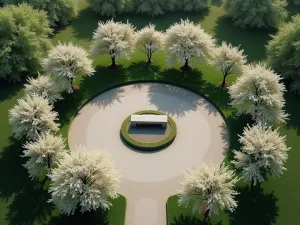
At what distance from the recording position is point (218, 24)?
72.3 m

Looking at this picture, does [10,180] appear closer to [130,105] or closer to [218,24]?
[130,105]

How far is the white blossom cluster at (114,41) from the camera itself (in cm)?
5562

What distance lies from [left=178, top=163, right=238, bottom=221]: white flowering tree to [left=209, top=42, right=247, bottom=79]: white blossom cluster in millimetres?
20850

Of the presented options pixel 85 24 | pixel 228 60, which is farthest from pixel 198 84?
pixel 85 24

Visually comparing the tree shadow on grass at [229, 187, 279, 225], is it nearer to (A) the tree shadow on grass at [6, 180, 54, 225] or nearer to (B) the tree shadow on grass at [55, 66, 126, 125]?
(A) the tree shadow on grass at [6, 180, 54, 225]

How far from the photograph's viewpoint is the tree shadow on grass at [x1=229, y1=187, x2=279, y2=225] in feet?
126

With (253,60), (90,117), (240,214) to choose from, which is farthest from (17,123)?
(253,60)

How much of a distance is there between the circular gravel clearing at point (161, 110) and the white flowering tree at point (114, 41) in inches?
220

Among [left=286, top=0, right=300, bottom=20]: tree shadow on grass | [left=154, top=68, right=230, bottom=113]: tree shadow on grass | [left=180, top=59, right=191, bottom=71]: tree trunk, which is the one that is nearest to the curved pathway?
[left=154, top=68, right=230, bottom=113]: tree shadow on grass

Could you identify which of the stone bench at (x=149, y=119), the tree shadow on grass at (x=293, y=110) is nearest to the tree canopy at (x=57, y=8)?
the stone bench at (x=149, y=119)

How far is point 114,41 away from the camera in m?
55.6

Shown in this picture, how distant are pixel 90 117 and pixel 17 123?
34.5 feet

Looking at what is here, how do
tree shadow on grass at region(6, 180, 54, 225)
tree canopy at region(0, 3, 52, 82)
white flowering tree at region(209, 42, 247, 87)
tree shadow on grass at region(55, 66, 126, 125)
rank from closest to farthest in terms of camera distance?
tree shadow on grass at region(6, 180, 54, 225), tree shadow on grass at region(55, 66, 126, 125), white flowering tree at region(209, 42, 247, 87), tree canopy at region(0, 3, 52, 82)

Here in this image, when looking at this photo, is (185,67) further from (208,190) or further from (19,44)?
(208,190)
